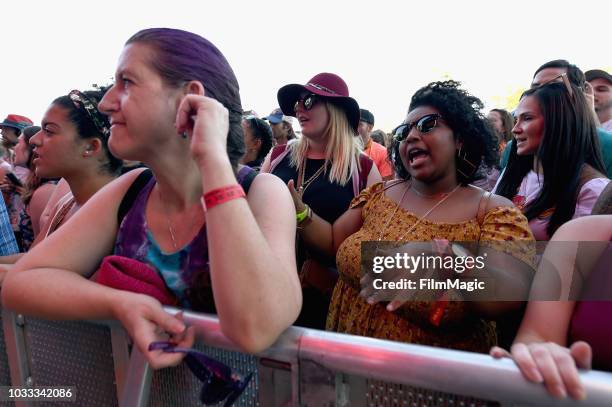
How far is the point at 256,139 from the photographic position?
→ 17.9ft

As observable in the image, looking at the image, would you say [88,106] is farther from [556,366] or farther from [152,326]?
[556,366]

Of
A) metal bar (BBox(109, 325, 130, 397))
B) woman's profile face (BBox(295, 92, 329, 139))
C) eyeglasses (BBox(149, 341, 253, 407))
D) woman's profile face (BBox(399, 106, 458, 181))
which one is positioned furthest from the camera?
woman's profile face (BBox(295, 92, 329, 139))

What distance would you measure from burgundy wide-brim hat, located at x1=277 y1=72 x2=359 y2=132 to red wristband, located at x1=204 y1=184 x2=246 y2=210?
2.20 metres

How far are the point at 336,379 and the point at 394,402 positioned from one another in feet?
0.42

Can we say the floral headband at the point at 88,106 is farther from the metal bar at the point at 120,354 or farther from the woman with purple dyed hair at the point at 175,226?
the metal bar at the point at 120,354

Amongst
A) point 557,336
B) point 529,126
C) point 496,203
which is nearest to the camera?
point 557,336

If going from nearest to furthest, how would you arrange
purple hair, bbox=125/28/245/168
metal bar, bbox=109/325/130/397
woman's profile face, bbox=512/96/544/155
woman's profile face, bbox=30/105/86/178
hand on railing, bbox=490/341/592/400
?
hand on railing, bbox=490/341/592/400 < metal bar, bbox=109/325/130/397 < purple hair, bbox=125/28/245/168 < woman's profile face, bbox=512/96/544/155 < woman's profile face, bbox=30/105/86/178

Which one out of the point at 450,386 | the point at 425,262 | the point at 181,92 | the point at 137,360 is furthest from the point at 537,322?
the point at 181,92

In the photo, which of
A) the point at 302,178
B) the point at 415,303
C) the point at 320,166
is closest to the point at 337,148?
the point at 320,166

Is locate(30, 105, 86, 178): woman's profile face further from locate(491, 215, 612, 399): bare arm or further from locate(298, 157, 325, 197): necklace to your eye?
locate(491, 215, 612, 399): bare arm

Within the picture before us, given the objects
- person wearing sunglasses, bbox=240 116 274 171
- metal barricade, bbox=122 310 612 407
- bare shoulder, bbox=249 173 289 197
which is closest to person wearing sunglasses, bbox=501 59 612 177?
bare shoulder, bbox=249 173 289 197

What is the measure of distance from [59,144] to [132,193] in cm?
114

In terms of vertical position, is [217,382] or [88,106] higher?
[88,106]

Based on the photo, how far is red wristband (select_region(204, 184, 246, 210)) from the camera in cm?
115
